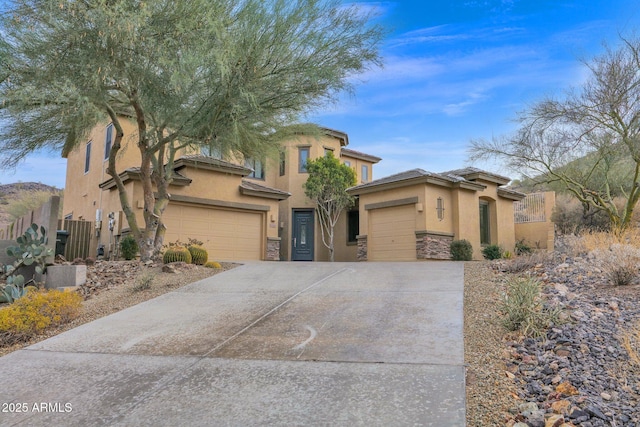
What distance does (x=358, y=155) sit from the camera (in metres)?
25.6

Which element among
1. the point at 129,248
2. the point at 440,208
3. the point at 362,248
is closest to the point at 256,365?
the point at 129,248

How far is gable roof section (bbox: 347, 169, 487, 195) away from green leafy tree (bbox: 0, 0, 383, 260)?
20.3ft

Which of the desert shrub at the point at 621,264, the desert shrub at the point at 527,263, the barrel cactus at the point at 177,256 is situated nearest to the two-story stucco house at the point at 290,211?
the barrel cactus at the point at 177,256

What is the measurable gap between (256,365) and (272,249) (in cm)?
1442

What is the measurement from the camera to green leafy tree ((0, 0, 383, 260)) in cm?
958

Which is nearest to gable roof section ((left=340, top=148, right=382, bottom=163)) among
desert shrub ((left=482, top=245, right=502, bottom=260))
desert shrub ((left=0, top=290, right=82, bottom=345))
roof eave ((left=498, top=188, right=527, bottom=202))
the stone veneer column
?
the stone veneer column

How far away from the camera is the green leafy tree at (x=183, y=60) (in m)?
9.58

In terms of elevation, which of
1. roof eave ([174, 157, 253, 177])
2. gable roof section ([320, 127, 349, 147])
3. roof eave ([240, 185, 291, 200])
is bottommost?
roof eave ([240, 185, 291, 200])

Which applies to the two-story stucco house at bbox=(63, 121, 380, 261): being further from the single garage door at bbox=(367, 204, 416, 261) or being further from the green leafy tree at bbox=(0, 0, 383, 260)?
the green leafy tree at bbox=(0, 0, 383, 260)

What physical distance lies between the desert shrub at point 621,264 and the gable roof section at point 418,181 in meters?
9.10

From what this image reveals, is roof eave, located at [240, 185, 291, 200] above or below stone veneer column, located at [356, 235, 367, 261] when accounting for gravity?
above

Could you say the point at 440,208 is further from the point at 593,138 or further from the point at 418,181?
the point at 593,138

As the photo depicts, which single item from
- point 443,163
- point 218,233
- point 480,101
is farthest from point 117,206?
point 443,163

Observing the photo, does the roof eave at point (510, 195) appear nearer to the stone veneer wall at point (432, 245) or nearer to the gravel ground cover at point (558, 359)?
the stone veneer wall at point (432, 245)
